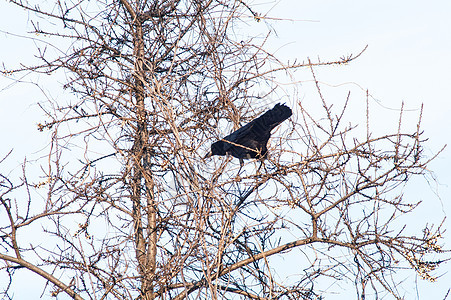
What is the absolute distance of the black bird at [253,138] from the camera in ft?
17.7

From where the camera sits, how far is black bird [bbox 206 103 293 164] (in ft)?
17.7

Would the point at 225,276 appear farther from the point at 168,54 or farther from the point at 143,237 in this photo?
the point at 168,54

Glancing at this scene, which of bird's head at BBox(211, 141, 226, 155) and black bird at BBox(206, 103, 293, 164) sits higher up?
bird's head at BBox(211, 141, 226, 155)

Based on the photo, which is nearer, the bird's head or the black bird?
the black bird

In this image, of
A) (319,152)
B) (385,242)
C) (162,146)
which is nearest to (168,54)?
(162,146)

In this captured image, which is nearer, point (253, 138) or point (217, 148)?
point (253, 138)

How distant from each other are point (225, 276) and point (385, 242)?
2.01 meters

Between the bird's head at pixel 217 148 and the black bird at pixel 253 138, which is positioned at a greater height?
the bird's head at pixel 217 148

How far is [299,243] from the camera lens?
629 cm

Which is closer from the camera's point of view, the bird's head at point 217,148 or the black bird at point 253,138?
the black bird at point 253,138

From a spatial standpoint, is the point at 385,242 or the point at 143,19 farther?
the point at 143,19

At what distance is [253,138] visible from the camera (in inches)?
229

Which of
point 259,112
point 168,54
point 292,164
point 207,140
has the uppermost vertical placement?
point 168,54

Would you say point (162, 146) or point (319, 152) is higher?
point (162, 146)
